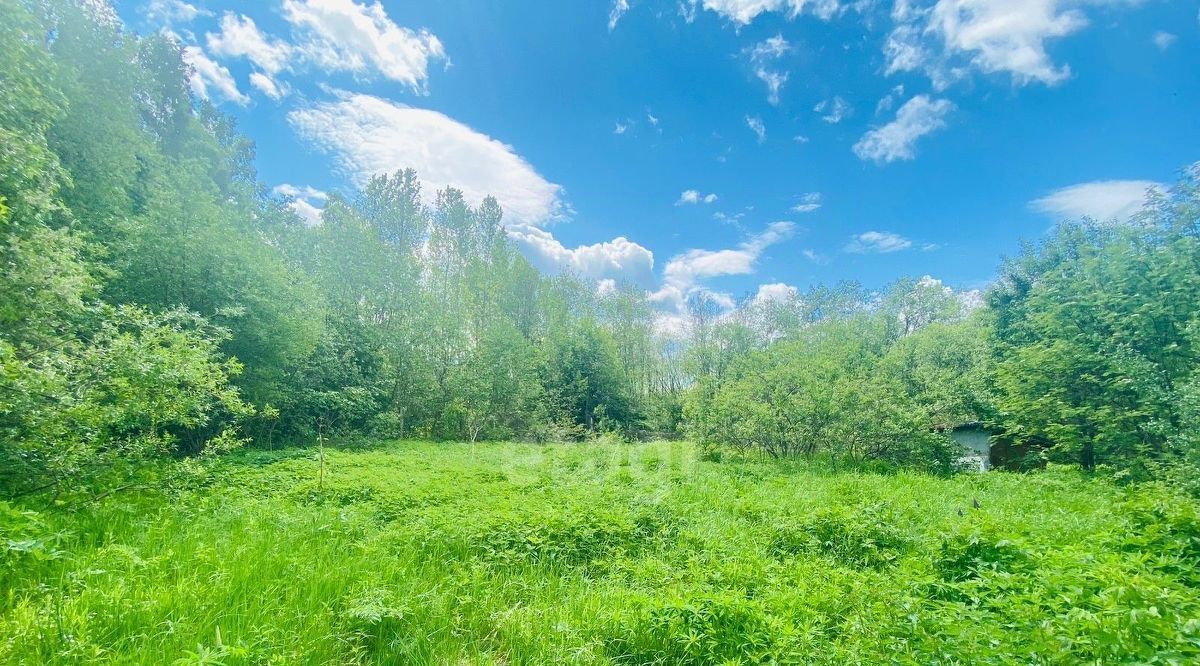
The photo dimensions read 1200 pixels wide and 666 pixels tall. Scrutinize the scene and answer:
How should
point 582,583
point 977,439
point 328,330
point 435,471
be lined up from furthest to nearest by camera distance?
point 328,330, point 977,439, point 435,471, point 582,583

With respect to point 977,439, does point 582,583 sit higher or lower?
lower

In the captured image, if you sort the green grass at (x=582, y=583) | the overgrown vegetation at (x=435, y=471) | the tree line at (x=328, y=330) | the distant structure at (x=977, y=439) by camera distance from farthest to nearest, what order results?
the distant structure at (x=977, y=439) < the tree line at (x=328, y=330) < the overgrown vegetation at (x=435, y=471) < the green grass at (x=582, y=583)

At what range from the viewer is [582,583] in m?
4.41

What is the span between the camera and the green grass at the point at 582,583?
259 cm

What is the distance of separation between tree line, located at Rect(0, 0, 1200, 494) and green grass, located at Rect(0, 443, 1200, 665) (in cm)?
180

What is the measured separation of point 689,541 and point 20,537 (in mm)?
6254

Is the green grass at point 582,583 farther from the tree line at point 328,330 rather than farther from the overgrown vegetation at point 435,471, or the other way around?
the tree line at point 328,330

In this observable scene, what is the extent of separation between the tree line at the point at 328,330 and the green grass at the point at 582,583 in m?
1.80

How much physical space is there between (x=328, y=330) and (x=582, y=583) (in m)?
16.9

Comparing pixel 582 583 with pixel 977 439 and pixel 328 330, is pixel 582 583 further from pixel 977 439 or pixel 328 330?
pixel 977 439

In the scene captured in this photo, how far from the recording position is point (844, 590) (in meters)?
3.99

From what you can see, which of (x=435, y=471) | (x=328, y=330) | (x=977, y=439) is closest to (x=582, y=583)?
(x=435, y=471)

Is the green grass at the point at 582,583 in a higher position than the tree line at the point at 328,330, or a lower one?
lower

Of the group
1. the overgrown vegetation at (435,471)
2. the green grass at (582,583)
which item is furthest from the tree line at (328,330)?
the green grass at (582,583)
